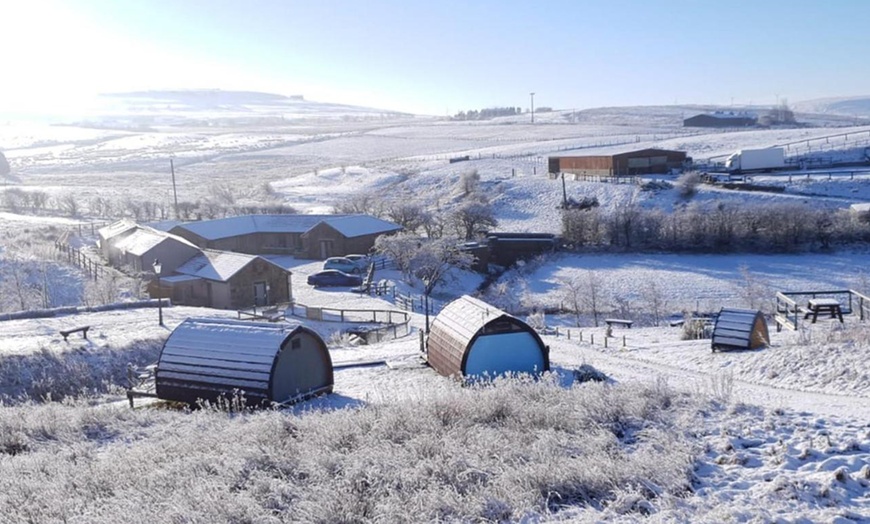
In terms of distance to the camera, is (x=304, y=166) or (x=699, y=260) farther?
(x=304, y=166)

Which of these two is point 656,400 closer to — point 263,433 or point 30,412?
point 263,433

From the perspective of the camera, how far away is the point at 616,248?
156 feet

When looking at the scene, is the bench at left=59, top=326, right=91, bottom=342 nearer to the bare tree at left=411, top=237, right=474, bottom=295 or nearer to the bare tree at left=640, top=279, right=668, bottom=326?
the bare tree at left=411, top=237, right=474, bottom=295

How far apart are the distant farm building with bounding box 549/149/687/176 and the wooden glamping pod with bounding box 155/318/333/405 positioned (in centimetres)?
5346

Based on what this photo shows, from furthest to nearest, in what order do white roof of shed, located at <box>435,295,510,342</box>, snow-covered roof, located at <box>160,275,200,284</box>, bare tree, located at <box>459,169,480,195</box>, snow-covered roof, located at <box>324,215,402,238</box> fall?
bare tree, located at <box>459,169,480,195</box>
snow-covered roof, located at <box>324,215,402,238</box>
snow-covered roof, located at <box>160,275,200,284</box>
white roof of shed, located at <box>435,295,510,342</box>

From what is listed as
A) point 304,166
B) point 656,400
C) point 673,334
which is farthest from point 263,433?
point 304,166

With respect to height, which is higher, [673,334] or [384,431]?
[384,431]

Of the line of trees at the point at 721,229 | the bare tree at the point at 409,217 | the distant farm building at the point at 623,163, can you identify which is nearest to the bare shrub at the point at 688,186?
the line of trees at the point at 721,229

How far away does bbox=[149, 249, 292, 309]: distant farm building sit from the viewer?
33.9 metres

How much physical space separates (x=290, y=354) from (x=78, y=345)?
375 inches

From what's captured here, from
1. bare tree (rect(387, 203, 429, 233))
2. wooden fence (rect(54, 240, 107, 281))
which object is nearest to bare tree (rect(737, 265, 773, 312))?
bare tree (rect(387, 203, 429, 233))

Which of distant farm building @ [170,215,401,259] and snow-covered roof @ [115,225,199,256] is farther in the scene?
distant farm building @ [170,215,401,259]

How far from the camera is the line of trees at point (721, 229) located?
4581 centimetres

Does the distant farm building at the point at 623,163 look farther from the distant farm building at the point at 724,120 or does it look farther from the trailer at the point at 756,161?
the distant farm building at the point at 724,120
